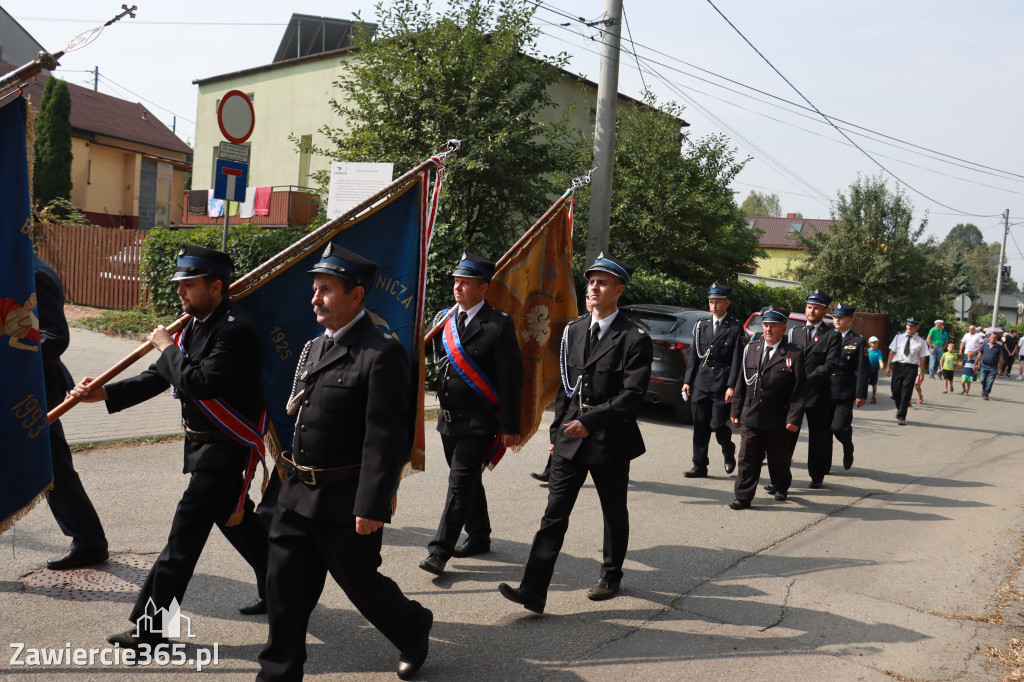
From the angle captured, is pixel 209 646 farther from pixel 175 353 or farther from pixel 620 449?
pixel 620 449

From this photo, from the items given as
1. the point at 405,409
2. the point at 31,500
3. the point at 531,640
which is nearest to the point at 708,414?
the point at 531,640

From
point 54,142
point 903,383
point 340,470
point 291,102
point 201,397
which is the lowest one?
point 903,383

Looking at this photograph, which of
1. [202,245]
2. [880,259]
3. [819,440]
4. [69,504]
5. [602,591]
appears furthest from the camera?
[880,259]

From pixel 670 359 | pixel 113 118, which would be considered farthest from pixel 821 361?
pixel 113 118

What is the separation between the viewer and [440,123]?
42.3 feet

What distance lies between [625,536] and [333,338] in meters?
2.34

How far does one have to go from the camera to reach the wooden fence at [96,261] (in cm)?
1792

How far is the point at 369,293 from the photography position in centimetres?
452

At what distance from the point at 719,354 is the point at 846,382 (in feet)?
7.09

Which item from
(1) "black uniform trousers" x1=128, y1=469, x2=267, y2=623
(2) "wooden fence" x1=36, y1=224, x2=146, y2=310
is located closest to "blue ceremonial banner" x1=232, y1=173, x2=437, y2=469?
(1) "black uniform trousers" x1=128, y1=469, x2=267, y2=623

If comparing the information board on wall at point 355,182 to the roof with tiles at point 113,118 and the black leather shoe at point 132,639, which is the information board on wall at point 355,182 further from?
the roof with tiles at point 113,118

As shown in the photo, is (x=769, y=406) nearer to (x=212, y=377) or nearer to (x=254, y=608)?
(x=254, y=608)

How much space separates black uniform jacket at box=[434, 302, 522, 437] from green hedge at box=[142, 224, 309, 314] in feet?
30.1

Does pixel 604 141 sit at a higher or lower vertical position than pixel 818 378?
higher
